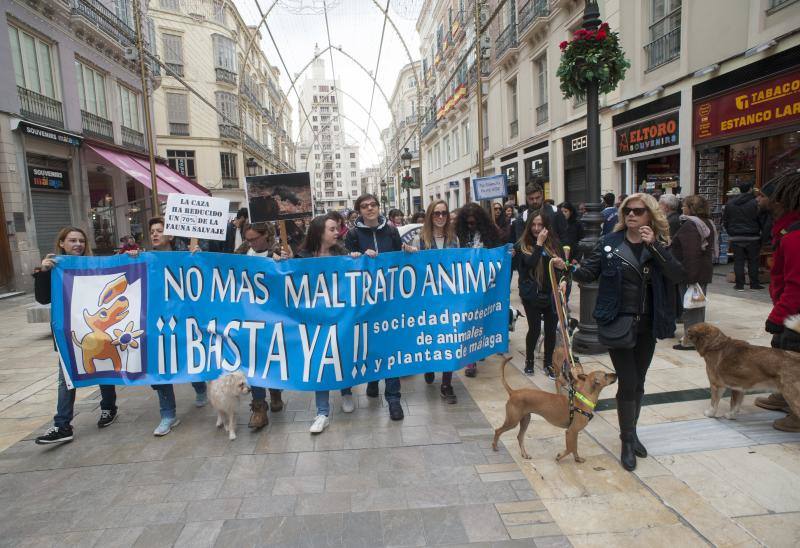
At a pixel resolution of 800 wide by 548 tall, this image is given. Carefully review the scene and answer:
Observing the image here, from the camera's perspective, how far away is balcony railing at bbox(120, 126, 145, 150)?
19306 millimetres

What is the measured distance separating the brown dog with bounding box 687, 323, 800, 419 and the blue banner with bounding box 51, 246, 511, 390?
2.68 meters

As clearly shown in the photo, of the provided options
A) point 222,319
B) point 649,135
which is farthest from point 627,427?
point 649,135

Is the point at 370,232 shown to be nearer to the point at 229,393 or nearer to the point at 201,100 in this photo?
the point at 229,393

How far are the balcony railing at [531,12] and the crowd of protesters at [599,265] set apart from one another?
14193mm

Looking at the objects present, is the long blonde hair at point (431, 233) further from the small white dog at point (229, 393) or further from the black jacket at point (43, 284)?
the black jacket at point (43, 284)

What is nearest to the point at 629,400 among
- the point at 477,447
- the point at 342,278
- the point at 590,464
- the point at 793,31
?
the point at 590,464

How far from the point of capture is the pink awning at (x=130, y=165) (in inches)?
635

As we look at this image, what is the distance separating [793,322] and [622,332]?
122 cm

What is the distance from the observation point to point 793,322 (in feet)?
10.9

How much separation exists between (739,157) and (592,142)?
24.6ft

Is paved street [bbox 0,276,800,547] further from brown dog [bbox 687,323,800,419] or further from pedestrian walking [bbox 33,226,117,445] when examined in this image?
brown dog [bbox 687,323,800,419]

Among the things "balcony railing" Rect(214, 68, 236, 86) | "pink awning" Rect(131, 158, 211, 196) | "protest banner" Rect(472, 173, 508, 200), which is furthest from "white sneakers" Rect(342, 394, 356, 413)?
"balcony railing" Rect(214, 68, 236, 86)

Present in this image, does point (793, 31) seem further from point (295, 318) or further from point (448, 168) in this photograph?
point (448, 168)

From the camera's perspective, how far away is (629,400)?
134 inches
